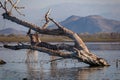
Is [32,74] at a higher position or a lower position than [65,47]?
lower

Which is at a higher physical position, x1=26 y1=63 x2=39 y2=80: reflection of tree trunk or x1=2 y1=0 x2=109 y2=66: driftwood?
x1=2 y1=0 x2=109 y2=66: driftwood

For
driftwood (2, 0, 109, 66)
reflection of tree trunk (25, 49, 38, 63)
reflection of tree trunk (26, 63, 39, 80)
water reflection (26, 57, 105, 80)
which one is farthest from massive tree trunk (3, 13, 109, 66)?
reflection of tree trunk (25, 49, 38, 63)

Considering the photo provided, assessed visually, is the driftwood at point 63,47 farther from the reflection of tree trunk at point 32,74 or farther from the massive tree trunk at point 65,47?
the reflection of tree trunk at point 32,74

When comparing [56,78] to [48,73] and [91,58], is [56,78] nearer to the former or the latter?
[48,73]

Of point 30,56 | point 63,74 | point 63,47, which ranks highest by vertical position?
point 63,47

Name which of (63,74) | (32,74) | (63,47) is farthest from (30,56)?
(63,74)

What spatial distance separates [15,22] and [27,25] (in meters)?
1.09

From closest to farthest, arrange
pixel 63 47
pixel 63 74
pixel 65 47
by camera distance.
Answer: pixel 63 74 → pixel 65 47 → pixel 63 47

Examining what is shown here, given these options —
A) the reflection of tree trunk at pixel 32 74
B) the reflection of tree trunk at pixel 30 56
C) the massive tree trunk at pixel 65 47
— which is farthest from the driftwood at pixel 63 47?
the reflection of tree trunk at pixel 30 56

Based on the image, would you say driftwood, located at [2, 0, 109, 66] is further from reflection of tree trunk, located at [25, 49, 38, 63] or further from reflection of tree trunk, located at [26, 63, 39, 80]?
reflection of tree trunk, located at [25, 49, 38, 63]

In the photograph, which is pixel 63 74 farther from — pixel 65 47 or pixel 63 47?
pixel 63 47

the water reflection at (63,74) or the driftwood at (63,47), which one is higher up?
the driftwood at (63,47)

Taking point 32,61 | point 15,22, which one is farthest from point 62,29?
point 32,61

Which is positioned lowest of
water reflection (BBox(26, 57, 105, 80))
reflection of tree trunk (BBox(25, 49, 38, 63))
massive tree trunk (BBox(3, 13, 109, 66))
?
water reflection (BBox(26, 57, 105, 80))
